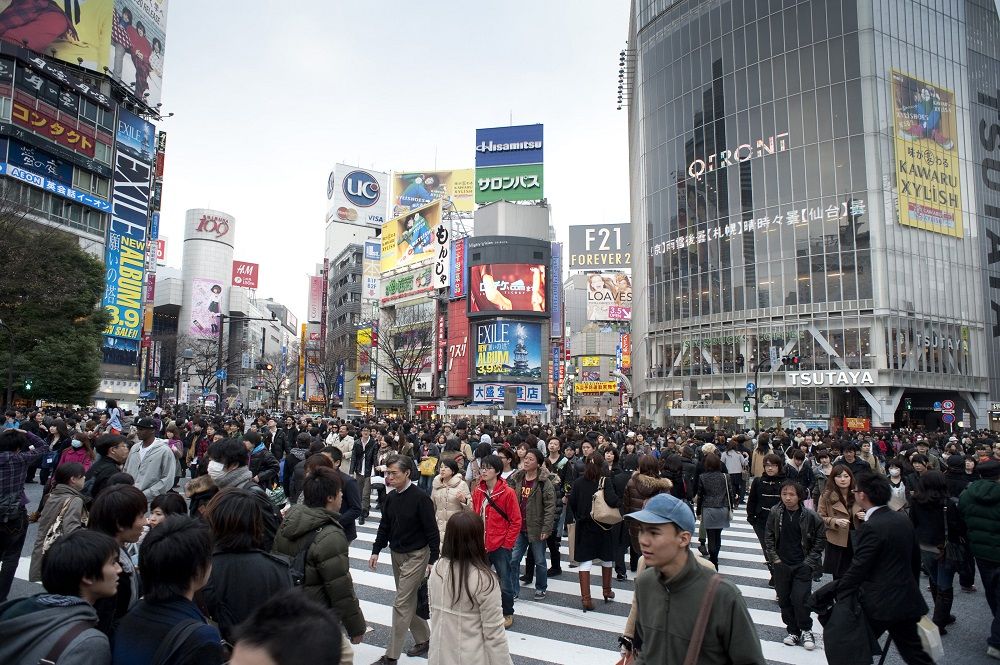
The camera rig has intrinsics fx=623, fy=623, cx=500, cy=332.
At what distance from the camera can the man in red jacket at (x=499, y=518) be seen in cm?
664

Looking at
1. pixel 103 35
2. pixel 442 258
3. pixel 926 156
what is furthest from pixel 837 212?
pixel 103 35

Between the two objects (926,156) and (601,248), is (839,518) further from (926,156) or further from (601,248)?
(601,248)

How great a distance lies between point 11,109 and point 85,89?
5.94 m

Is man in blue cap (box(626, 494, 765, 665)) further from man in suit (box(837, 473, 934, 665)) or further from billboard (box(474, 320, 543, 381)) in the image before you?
billboard (box(474, 320, 543, 381))

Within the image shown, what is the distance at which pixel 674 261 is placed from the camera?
171ft

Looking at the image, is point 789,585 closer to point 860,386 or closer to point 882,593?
point 882,593

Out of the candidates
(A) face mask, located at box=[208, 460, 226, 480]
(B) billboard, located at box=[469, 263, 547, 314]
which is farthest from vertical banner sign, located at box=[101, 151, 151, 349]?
(A) face mask, located at box=[208, 460, 226, 480]

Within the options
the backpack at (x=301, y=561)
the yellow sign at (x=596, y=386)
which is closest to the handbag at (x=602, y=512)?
the backpack at (x=301, y=561)

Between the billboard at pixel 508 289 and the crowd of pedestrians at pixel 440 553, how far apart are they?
155 feet

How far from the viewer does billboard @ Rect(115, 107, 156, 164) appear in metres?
49.2

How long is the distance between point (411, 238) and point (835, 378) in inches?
1742

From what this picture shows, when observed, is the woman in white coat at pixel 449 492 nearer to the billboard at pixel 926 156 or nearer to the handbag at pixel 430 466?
the handbag at pixel 430 466

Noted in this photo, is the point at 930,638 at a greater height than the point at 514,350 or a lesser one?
lesser

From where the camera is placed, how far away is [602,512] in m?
7.41
